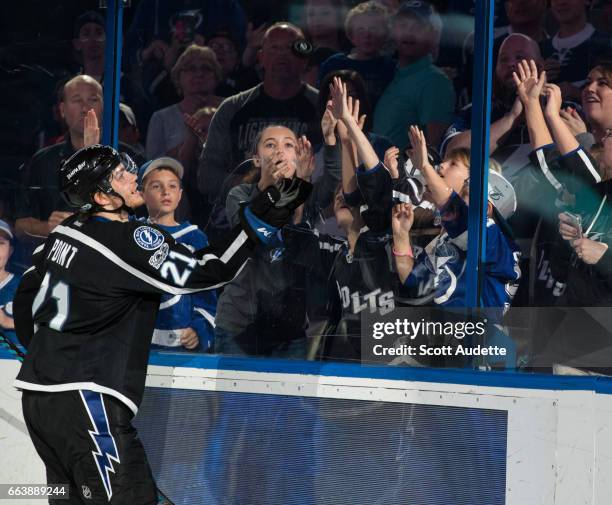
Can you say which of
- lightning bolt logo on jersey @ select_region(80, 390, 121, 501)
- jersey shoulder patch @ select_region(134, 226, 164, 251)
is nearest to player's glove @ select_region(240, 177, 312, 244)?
jersey shoulder patch @ select_region(134, 226, 164, 251)

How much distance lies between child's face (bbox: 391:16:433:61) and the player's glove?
0.88m

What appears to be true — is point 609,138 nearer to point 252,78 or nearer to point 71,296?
point 252,78

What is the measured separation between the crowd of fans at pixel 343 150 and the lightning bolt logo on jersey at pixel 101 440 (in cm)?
108

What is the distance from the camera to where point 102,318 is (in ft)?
10.4

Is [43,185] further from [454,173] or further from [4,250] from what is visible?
[454,173]

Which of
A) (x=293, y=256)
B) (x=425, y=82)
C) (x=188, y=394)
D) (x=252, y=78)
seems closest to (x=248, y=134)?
(x=252, y=78)

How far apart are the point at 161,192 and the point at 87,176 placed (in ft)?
3.63

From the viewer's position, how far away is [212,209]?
425cm

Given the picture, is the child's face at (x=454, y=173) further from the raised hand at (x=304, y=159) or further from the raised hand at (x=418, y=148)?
the raised hand at (x=304, y=159)

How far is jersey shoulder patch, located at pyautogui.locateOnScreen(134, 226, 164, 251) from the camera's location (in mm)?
3115

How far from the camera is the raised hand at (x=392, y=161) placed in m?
3.86

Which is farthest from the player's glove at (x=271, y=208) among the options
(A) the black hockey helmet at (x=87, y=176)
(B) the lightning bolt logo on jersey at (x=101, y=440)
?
(B) the lightning bolt logo on jersey at (x=101, y=440)

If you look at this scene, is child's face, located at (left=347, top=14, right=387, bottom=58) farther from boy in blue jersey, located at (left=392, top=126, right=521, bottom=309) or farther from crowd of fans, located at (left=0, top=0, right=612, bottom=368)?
boy in blue jersey, located at (left=392, top=126, right=521, bottom=309)

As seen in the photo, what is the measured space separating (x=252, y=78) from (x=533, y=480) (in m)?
1.95
